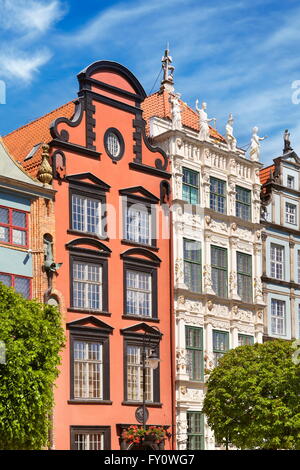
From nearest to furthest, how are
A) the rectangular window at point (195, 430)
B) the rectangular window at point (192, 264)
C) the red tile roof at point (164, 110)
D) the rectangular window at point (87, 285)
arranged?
1. the rectangular window at point (87, 285)
2. the rectangular window at point (195, 430)
3. the rectangular window at point (192, 264)
4. the red tile roof at point (164, 110)

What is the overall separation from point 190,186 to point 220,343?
745 cm

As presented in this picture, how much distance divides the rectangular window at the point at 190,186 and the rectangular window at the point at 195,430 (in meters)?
9.67

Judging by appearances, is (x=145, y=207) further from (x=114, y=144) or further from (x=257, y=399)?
(x=257, y=399)

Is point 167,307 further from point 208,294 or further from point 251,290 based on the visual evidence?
point 251,290

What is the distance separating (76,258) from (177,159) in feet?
25.8

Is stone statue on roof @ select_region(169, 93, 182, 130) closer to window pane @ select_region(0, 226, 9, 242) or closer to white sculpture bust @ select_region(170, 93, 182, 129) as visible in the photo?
white sculpture bust @ select_region(170, 93, 182, 129)

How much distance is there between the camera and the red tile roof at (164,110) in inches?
1737

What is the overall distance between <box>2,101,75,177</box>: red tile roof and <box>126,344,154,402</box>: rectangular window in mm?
8849

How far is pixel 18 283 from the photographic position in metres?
34.4

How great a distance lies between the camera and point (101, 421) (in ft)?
118

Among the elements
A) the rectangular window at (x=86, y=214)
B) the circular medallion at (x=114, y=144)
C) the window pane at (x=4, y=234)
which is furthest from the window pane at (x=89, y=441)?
the circular medallion at (x=114, y=144)

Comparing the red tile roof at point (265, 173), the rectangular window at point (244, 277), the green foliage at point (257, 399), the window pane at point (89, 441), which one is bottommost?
the window pane at point (89, 441)

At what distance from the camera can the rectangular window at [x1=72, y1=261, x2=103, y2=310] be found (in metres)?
36.7

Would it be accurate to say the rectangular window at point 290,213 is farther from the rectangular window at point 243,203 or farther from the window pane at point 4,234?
the window pane at point 4,234
